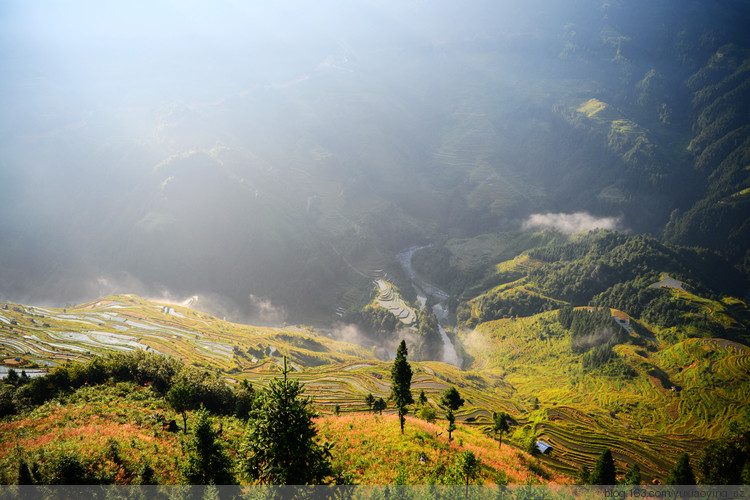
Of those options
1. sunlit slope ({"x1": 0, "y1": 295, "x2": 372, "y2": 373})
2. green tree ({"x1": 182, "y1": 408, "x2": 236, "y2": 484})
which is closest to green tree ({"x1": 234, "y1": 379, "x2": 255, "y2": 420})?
green tree ({"x1": 182, "y1": 408, "x2": 236, "y2": 484})

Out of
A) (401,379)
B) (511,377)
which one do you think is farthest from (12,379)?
(511,377)

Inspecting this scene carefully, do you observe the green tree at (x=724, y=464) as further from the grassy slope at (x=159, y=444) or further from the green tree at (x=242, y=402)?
the green tree at (x=242, y=402)

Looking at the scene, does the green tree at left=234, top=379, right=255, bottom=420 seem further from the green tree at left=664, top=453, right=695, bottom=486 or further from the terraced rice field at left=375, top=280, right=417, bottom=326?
the terraced rice field at left=375, top=280, right=417, bottom=326

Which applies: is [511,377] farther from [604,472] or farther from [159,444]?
[159,444]

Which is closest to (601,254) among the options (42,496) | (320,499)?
(320,499)

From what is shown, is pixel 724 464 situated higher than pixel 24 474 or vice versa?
pixel 24 474

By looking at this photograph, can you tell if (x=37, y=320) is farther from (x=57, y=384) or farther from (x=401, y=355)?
(x=401, y=355)

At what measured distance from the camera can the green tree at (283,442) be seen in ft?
62.2

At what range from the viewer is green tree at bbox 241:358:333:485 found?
18953mm

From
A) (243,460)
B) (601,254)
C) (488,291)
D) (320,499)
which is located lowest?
(320,499)

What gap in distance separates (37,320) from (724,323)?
221 metres

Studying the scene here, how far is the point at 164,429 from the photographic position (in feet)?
142

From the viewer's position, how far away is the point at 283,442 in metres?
18.7

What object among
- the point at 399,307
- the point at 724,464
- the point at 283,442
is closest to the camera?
the point at 283,442
